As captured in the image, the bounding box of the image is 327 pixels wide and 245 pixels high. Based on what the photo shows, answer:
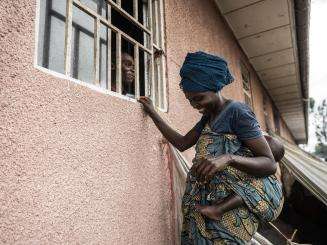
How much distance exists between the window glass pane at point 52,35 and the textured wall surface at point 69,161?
0.18 metres

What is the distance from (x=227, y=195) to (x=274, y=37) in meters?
4.42

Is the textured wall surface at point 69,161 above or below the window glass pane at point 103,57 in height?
below

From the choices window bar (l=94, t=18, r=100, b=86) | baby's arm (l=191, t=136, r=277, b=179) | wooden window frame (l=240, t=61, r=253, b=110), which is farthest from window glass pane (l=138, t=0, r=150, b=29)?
wooden window frame (l=240, t=61, r=253, b=110)

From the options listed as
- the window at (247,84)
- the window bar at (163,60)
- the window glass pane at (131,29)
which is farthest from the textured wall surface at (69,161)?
the window at (247,84)

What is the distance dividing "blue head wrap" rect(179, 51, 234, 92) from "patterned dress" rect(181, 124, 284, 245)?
232 millimetres

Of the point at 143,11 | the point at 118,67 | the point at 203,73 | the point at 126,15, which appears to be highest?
the point at 143,11

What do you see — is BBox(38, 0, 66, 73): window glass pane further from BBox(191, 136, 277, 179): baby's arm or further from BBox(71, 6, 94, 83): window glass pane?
BBox(191, 136, 277, 179): baby's arm

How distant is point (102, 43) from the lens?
6.36 feet

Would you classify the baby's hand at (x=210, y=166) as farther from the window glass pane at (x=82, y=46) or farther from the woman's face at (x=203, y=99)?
the window glass pane at (x=82, y=46)

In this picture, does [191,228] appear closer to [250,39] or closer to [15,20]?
[15,20]

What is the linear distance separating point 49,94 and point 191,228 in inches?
36.0

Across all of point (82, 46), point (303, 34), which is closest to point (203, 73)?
point (82, 46)

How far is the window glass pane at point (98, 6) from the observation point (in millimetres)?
1838

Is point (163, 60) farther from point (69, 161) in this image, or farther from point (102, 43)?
point (69, 161)
